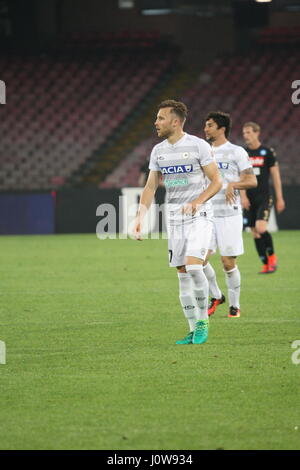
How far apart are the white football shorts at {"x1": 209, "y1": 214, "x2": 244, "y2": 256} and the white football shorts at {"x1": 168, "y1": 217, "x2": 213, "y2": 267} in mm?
1691

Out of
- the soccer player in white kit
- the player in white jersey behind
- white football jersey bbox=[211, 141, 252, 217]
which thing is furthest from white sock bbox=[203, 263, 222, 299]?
the soccer player in white kit

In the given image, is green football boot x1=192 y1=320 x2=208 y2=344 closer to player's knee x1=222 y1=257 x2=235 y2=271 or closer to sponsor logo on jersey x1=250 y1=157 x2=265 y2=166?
player's knee x1=222 y1=257 x2=235 y2=271

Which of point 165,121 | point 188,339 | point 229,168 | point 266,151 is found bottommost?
point 188,339

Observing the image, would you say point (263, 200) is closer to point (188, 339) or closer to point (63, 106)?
point (188, 339)

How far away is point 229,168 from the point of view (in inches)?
432

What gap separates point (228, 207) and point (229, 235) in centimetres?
32

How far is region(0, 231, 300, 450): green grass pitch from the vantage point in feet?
18.2

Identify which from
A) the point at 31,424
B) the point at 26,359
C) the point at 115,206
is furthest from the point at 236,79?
the point at 31,424

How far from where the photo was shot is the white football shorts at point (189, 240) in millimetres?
8617

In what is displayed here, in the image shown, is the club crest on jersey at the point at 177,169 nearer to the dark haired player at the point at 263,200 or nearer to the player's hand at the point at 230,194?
the player's hand at the point at 230,194

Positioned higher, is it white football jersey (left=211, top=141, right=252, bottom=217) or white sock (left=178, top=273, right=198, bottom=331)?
white football jersey (left=211, top=141, right=252, bottom=217)

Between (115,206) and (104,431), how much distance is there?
19045mm

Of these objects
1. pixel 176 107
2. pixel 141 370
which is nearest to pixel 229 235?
pixel 176 107
